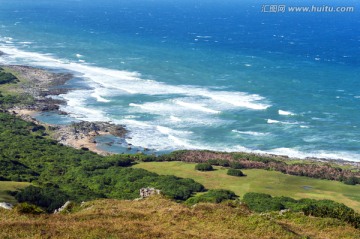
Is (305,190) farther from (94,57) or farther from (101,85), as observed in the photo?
(94,57)

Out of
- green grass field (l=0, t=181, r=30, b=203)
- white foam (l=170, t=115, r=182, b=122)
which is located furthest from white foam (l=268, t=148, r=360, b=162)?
green grass field (l=0, t=181, r=30, b=203)

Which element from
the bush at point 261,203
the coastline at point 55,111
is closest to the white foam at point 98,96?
the coastline at point 55,111

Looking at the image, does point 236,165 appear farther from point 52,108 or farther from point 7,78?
point 7,78

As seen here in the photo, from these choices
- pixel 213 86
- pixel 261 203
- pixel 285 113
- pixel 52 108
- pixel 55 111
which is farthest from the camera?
pixel 213 86

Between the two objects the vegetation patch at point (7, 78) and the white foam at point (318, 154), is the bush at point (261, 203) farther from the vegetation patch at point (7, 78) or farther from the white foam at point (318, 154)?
the vegetation patch at point (7, 78)

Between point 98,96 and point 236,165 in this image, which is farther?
point 98,96

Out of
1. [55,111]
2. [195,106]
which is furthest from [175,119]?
[55,111]

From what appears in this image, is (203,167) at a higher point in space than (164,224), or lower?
higher
